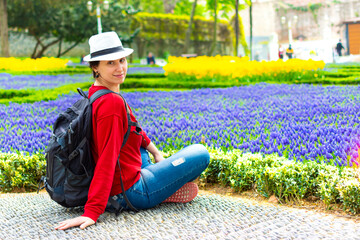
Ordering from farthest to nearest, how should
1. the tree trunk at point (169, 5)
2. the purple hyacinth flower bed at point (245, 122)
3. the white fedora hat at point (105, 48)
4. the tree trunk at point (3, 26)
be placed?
the tree trunk at point (169, 5) < the tree trunk at point (3, 26) < the purple hyacinth flower bed at point (245, 122) < the white fedora hat at point (105, 48)

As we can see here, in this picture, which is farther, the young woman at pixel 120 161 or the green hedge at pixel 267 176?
the green hedge at pixel 267 176

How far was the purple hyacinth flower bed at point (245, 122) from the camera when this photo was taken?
14.1 ft

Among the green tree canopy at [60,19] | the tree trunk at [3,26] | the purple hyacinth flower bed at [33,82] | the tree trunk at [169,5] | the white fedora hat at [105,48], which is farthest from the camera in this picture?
the tree trunk at [169,5]

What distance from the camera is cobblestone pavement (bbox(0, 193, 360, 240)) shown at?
9.12 feet

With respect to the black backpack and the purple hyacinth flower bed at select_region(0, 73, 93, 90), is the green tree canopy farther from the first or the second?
the black backpack

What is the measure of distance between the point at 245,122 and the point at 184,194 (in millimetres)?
2608

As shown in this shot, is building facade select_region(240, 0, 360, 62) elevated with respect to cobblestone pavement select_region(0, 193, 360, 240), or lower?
elevated

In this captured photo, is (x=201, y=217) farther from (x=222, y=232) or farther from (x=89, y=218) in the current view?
(x=89, y=218)

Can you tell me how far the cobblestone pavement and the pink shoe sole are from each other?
0.15 feet

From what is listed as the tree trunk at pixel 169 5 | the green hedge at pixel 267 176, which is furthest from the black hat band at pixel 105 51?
the tree trunk at pixel 169 5

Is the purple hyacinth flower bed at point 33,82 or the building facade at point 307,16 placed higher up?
the building facade at point 307,16

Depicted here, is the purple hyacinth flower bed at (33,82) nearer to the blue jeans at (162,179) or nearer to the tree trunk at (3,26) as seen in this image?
the tree trunk at (3,26)

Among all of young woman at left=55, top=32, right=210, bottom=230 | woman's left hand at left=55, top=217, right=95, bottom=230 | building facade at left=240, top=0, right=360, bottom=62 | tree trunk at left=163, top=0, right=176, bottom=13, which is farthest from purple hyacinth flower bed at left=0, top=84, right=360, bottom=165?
building facade at left=240, top=0, right=360, bottom=62

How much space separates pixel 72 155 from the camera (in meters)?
2.88
